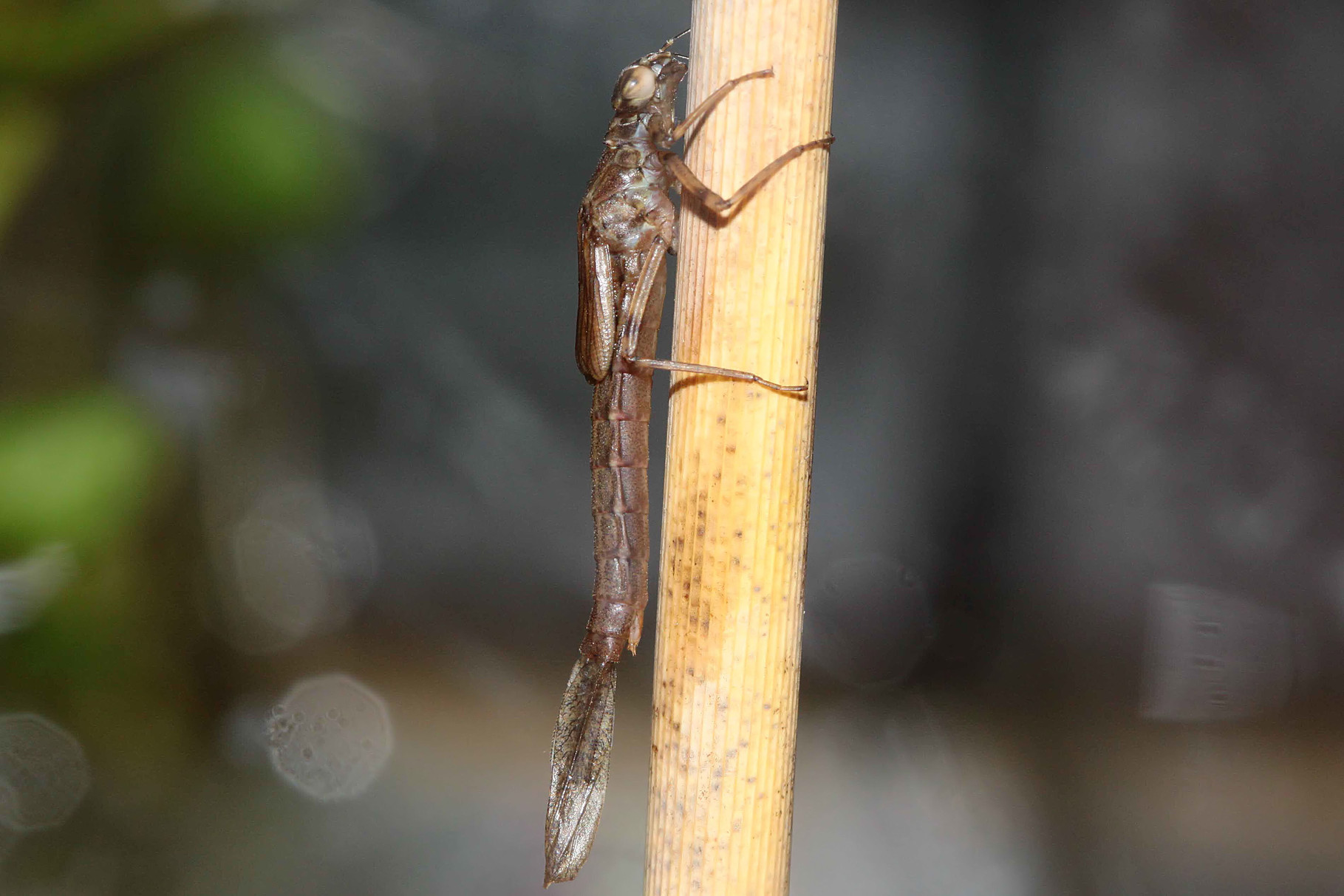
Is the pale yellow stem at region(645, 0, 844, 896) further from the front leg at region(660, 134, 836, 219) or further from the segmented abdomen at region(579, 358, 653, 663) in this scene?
the segmented abdomen at region(579, 358, 653, 663)

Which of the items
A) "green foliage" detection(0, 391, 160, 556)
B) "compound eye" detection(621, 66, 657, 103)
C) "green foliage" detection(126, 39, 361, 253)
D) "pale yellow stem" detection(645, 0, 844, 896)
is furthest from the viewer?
"green foliage" detection(126, 39, 361, 253)

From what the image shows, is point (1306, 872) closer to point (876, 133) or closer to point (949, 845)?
point (949, 845)

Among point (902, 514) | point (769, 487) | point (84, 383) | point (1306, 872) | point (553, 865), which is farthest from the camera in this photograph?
point (902, 514)

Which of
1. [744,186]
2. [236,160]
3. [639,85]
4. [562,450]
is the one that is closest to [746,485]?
[744,186]

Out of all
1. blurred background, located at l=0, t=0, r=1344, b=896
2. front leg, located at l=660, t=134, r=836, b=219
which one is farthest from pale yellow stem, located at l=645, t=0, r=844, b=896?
blurred background, located at l=0, t=0, r=1344, b=896

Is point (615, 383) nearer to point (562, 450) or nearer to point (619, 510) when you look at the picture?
point (619, 510)

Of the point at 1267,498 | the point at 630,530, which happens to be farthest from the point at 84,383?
the point at 1267,498
